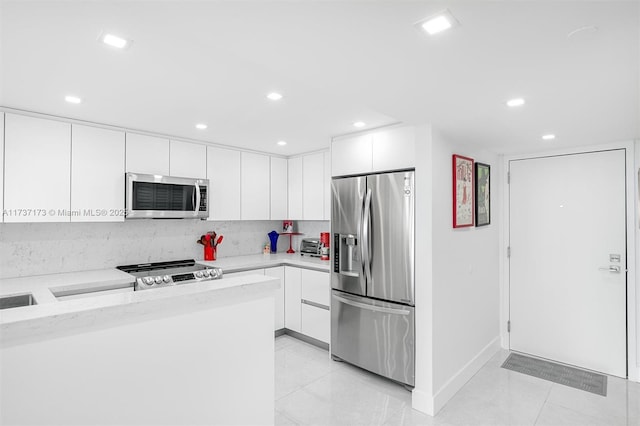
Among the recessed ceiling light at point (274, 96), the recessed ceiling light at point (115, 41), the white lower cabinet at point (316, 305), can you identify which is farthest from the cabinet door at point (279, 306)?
the recessed ceiling light at point (115, 41)

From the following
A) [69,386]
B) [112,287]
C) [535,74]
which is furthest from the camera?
[112,287]

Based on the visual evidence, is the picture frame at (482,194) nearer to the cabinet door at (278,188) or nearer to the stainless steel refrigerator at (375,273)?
the stainless steel refrigerator at (375,273)

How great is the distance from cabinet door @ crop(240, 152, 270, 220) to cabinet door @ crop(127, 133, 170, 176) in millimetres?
942

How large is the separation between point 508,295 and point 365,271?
1.94 m

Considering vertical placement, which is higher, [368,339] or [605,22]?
[605,22]

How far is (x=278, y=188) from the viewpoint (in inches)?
182

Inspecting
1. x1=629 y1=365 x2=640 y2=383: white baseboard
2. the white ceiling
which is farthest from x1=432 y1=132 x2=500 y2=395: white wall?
x1=629 y1=365 x2=640 y2=383: white baseboard

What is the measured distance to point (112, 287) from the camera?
295cm

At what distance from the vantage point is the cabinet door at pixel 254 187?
167 inches

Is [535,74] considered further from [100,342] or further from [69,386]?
[69,386]

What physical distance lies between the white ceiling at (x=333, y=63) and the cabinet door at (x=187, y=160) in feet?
2.07

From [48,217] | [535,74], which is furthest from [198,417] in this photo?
[48,217]

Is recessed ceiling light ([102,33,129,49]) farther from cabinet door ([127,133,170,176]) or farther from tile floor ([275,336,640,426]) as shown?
tile floor ([275,336,640,426])

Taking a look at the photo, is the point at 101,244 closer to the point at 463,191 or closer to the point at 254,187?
the point at 254,187
